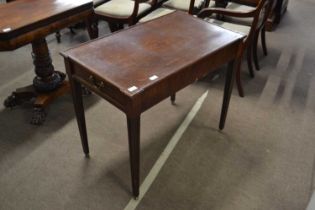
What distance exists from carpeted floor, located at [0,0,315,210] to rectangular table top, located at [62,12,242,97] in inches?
27.2

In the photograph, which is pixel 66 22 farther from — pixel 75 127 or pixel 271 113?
pixel 271 113

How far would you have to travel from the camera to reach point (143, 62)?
4.25 feet

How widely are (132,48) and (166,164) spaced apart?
28.8 inches

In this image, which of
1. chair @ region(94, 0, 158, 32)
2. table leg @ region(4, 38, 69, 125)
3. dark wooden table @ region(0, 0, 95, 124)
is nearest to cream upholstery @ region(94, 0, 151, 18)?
chair @ region(94, 0, 158, 32)

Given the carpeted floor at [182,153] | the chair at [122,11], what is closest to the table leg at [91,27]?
the chair at [122,11]

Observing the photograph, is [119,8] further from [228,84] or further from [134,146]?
[134,146]

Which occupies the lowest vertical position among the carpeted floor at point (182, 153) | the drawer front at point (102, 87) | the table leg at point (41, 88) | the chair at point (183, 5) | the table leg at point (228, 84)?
the carpeted floor at point (182, 153)

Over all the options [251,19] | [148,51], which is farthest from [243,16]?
[148,51]

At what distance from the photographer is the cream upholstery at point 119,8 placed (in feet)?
8.10

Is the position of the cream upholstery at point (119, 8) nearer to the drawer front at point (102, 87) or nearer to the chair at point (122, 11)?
the chair at point (122, 11)

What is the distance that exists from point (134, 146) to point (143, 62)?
38cm

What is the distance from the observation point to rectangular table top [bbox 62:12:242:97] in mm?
1208

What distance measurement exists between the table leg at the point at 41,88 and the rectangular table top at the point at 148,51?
30.6 inches

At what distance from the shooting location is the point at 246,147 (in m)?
1.84
